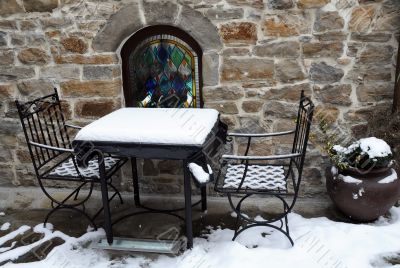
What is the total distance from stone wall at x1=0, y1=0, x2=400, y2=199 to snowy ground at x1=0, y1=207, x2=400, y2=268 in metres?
0.62

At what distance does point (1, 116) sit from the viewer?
3551 millimetres

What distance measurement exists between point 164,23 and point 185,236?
5.34ft

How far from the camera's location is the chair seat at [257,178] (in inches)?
103

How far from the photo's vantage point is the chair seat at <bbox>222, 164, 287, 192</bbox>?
2.62 metres

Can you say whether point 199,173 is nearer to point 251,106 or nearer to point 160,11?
point 251,106

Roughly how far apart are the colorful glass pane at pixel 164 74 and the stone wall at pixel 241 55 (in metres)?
0.19

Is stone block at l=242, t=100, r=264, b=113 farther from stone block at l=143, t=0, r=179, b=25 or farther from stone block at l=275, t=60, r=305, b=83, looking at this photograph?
stone block at l=143, t=0, r=179, b=25

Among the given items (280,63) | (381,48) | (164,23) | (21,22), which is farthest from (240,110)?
(21,22)

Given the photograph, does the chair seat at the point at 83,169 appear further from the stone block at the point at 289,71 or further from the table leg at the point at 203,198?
the stone block at the point at 289,71

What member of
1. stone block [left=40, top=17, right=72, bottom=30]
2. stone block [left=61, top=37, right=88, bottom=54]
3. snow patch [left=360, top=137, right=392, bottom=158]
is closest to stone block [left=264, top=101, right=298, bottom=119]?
snow patch [left=360, top=137, right=392, bottom=158]

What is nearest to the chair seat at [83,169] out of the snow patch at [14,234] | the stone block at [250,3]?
the snow patch at [14,234]

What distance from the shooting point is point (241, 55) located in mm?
3088

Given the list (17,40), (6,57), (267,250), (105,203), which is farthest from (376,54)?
(6,57)

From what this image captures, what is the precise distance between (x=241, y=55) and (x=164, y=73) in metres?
0.70
